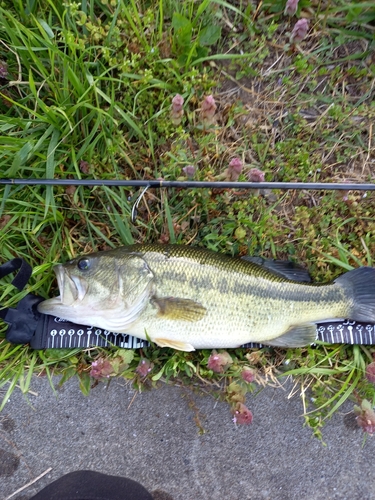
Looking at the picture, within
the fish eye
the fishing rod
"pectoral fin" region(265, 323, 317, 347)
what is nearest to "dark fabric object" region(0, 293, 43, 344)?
the fish eye

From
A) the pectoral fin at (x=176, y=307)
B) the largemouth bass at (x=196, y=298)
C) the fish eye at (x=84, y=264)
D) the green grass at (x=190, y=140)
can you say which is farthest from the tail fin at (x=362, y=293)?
the fish eye at (x=84, y=264)

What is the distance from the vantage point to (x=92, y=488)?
2.54 m

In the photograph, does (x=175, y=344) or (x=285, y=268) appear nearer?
(x=175, y=344)

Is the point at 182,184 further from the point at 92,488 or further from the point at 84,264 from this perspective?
the point at 92,488

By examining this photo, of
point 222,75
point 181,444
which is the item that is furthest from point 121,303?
point 222,75

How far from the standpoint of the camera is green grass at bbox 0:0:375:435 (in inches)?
109

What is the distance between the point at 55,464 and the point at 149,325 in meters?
1.21

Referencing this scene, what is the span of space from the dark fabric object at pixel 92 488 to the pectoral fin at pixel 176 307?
113cm

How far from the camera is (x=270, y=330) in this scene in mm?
2672

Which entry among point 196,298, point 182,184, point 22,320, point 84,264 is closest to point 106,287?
point 84,264

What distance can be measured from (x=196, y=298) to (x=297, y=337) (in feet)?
2.46

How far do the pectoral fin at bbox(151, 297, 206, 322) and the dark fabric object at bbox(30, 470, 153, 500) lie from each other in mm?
1130

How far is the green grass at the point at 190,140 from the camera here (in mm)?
2781

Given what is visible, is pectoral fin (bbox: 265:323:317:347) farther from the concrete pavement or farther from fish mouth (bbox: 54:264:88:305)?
fish mouth (bbox: 54:264:88:305)
